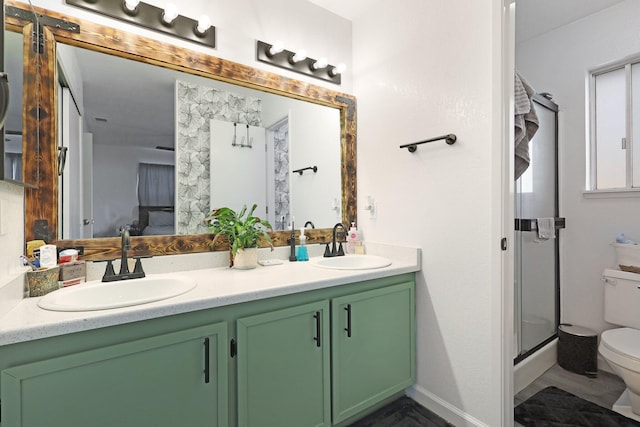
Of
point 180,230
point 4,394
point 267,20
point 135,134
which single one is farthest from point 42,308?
point 267,20

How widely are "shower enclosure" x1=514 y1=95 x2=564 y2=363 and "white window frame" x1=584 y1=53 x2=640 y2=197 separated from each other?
0.21m

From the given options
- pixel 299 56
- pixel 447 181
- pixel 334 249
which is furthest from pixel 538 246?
pixel 299 56

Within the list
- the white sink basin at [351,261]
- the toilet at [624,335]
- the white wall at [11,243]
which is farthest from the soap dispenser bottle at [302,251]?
the toilet at [624,335]

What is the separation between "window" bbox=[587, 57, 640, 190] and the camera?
2113mm

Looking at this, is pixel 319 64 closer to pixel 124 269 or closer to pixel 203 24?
pixel 203 24

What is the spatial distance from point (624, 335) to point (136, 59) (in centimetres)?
305

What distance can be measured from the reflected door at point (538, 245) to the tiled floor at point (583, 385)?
20cm

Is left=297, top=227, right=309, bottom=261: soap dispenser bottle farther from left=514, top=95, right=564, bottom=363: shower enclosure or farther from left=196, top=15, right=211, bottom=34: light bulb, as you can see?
left=514, top=95, right=564, bottom=363: shower enclosure

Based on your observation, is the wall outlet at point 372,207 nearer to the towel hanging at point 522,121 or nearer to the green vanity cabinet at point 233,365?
the green vanity cabinet at point 233,365

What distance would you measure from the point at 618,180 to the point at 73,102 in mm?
3362

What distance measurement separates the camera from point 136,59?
150cm

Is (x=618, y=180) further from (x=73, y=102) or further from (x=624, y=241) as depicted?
(x=73, y=102)

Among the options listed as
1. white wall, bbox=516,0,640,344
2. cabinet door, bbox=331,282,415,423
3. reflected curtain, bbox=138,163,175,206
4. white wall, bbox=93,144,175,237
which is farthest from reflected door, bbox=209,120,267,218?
white wall, bbox=516,0,640,344

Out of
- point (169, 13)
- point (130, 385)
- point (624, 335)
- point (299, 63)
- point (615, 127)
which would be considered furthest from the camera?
point (615, 127)
